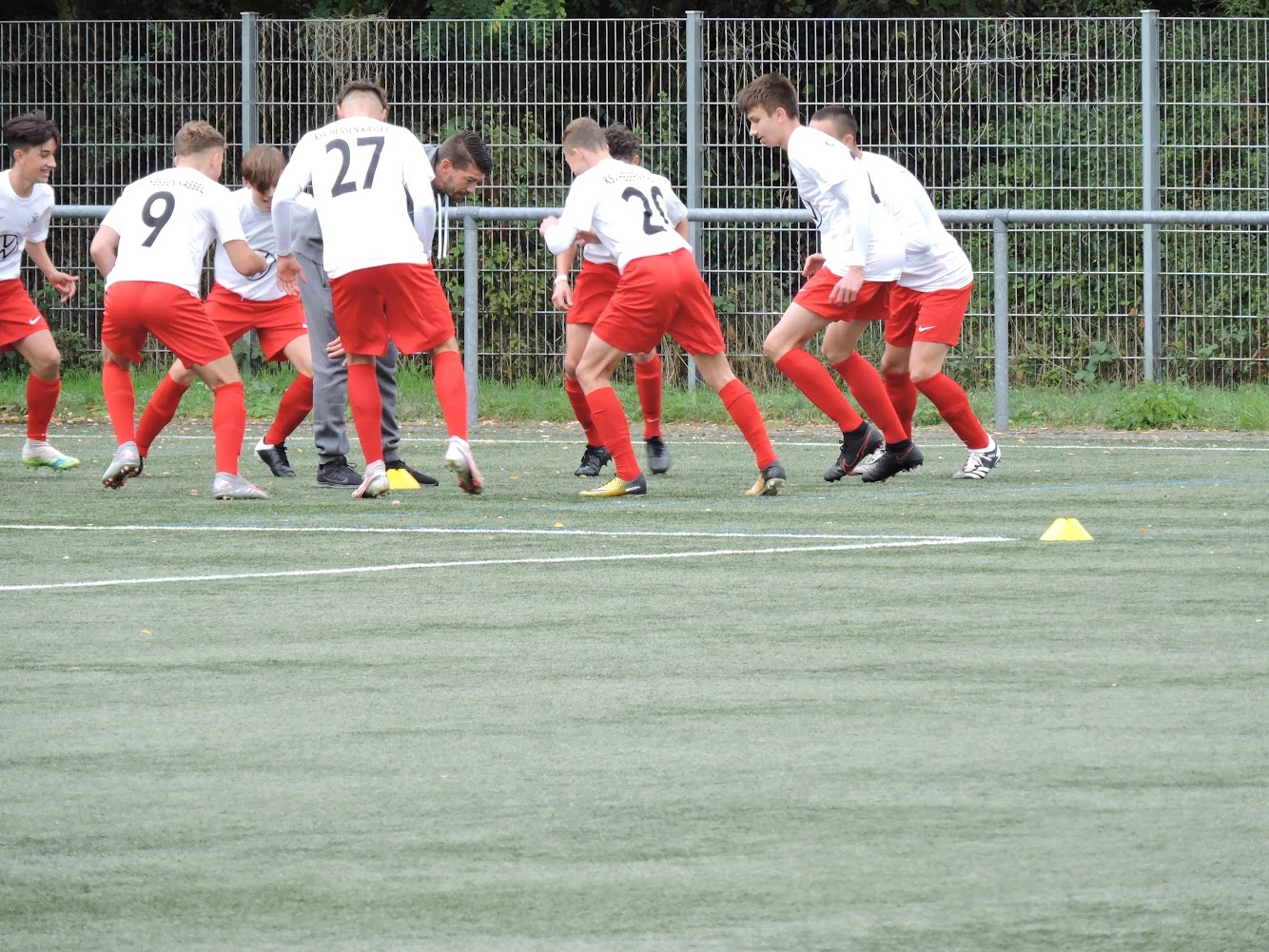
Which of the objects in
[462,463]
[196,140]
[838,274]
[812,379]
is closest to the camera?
[462,463]

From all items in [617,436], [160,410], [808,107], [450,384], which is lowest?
[617,436]

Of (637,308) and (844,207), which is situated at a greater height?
(844,207)

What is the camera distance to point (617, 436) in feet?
33.1

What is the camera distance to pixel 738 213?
14922 millimetres

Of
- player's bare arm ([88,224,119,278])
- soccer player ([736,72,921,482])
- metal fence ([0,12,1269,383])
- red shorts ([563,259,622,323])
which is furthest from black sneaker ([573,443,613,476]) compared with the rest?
metal fence ([0,12,1269,383])

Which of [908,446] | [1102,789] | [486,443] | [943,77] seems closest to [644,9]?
[943,77]

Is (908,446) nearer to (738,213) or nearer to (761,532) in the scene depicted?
(761,532)

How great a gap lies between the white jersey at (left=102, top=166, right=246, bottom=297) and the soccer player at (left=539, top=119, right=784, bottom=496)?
55.7 inches

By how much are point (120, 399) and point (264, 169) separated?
4.42ft

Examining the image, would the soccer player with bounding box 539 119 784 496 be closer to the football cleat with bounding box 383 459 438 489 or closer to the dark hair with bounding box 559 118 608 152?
the dark hair with bounding box 559 118 608 152

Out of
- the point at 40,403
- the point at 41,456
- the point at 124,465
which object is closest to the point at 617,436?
the point at 124,465

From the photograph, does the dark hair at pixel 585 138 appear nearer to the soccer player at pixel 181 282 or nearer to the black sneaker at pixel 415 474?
the soccer player at pixel 181 282

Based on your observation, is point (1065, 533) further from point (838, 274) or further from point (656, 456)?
point (656, 456)

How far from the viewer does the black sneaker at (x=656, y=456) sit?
37.4 feet
